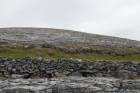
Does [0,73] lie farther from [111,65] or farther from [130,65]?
[130,65]

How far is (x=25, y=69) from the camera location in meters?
21.6

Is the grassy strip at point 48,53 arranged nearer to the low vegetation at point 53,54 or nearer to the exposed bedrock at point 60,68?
the low vegetation at point 53,54

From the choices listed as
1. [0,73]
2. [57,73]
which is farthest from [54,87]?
[0,73]

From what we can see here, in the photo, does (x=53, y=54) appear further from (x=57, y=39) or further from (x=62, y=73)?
(x=57, y=39)

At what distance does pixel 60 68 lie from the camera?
23.6 meters

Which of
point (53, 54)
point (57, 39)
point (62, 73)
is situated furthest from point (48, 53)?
point (57, 39)

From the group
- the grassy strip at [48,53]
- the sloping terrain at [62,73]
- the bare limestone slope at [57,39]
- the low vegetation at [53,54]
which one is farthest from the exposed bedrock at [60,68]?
the bare limestone slope at [57,39]

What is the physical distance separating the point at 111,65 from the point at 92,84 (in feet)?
47.2

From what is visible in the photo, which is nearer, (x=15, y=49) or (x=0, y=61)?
(x=0, y=61)

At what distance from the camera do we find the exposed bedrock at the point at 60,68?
2133cm

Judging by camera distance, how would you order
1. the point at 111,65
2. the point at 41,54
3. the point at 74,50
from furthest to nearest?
the point at 74,50
the point at 41,54
the point at 111,65

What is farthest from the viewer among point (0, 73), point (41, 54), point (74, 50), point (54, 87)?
point (74, 50)

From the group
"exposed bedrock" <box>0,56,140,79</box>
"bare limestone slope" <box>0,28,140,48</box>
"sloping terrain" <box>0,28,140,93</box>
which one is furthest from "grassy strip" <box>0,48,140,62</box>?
"bare limestone slope" <box>0,28,140,48</box>

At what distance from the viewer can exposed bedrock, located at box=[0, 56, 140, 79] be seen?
70.0ft
